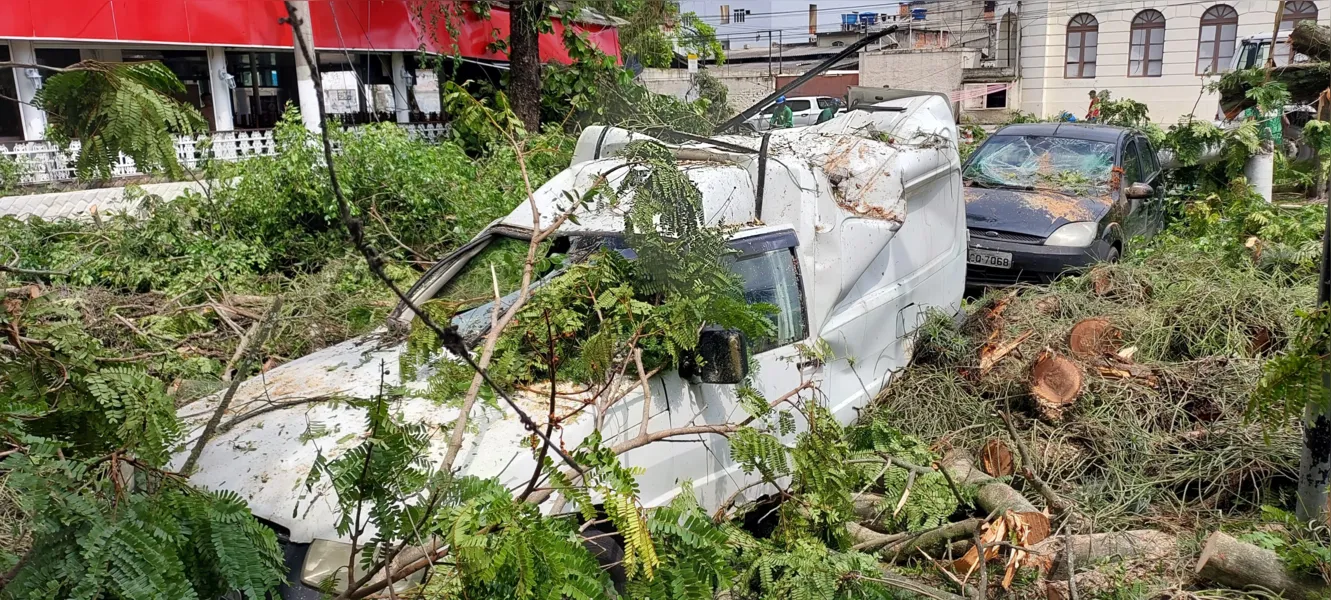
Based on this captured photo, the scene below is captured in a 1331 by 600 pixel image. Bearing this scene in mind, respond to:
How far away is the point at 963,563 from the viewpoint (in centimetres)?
387

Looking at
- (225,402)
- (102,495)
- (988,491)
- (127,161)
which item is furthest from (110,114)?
(127,161)

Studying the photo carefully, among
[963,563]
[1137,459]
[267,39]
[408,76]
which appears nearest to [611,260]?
[963,563]

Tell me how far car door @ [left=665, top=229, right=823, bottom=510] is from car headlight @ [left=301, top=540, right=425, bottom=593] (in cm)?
123

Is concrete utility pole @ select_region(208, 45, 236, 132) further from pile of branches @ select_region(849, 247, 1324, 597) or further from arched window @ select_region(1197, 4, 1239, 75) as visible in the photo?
arched window @ select_region(1197, 4, 1239, 75)

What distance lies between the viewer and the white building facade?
31281 millimetres

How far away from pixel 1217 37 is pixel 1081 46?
428cm

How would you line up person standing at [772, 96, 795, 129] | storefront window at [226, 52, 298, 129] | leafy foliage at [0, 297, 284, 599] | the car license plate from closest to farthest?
1. leafy foliage at [0, 297, 284, 599]
2. person standing at [772, 96, 795, 129]
3. the car license plate
4. storefront window at [226, 52, 298, 129]

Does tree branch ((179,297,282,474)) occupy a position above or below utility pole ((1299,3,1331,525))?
above

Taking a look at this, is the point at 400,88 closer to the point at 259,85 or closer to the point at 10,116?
the point at 259,85

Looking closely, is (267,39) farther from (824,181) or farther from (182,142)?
(824,181)

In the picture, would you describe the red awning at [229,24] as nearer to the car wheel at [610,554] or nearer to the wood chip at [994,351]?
the wood chip at [994,351]

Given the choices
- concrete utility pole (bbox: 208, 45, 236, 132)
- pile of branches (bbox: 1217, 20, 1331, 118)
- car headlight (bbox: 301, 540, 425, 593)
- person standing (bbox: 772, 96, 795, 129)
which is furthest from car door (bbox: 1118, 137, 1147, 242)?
concrete utility pole (bbox: 208, 45, 236, 132)

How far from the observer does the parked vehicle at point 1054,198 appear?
791 centimetres

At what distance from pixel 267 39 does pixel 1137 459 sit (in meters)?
15.0
